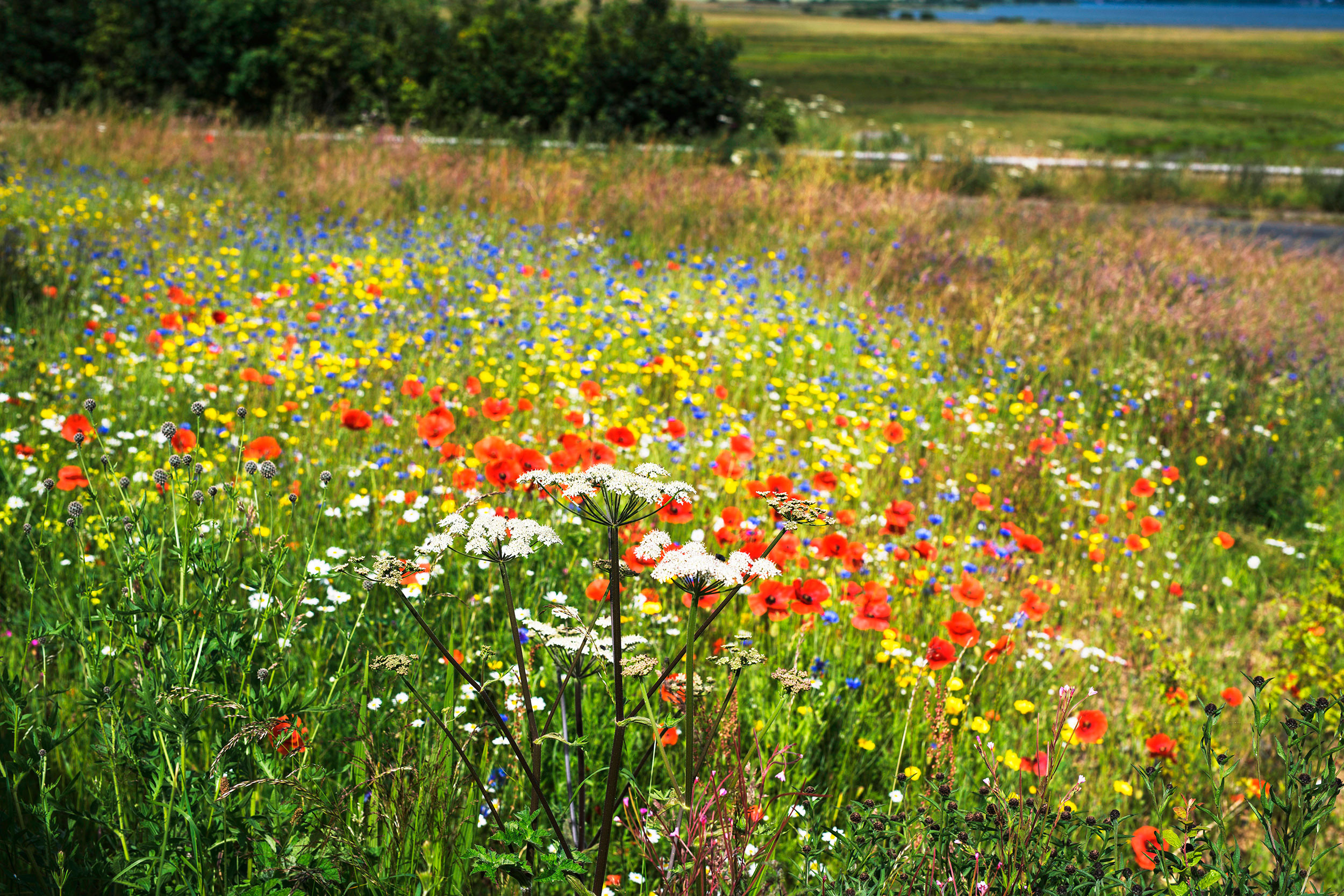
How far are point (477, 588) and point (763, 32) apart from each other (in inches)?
4135

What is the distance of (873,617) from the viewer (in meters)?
2.39

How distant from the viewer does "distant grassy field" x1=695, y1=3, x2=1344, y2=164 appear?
3042 centimetres

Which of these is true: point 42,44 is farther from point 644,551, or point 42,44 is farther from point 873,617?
point 644,551

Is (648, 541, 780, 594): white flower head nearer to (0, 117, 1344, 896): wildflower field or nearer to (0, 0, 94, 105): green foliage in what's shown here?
(0, 117, 1344, 896): wildflower field

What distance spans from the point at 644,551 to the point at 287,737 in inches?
33.1

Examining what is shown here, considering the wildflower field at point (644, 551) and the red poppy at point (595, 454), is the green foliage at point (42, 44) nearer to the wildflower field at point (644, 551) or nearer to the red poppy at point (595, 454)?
the wildflower field at point (644, 551)

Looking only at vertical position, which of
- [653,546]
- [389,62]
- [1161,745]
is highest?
[389,62]

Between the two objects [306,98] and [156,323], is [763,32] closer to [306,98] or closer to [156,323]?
[306,98]

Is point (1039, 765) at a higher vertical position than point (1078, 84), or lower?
lower

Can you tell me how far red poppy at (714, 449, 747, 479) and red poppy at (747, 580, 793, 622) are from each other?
1.17m

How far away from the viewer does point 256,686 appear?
1833 millimetres

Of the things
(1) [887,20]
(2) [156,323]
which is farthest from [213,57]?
(1) [887,20]

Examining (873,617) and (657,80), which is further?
(657,80)

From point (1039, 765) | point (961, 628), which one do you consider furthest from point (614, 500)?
point (961, 628)
